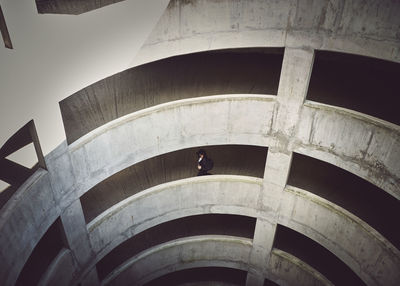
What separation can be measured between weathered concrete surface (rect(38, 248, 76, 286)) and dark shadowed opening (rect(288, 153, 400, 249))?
9.31 meters

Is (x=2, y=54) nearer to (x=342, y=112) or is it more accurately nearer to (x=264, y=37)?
(x=264, y=37)

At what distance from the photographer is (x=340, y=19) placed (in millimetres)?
8656

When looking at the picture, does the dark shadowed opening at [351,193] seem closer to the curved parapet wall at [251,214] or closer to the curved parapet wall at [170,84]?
the curved parapet wall at [251,214]

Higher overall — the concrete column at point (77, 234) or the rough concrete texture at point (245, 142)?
the rough concrete texture at point (245, 142)

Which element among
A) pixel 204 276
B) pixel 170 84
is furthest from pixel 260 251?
pixel 170 84

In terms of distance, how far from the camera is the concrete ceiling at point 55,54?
690 cm

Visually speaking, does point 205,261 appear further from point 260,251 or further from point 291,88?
point 291,88

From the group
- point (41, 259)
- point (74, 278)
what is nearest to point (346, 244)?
point (74, 278)

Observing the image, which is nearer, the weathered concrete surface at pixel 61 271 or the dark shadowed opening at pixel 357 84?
the weathered concrete surface at pixel 61 271

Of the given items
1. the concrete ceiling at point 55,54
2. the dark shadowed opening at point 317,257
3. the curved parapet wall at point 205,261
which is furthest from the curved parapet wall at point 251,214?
the concrete ceiling at point 55,54

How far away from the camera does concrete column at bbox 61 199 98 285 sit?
10352mm

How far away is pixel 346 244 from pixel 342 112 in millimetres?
5411

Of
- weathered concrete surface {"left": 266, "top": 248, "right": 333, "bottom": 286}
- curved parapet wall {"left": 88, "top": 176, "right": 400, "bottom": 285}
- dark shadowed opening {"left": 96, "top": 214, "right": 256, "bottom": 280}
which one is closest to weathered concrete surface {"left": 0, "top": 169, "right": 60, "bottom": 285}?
curved parapet wall {"left": 88, "top": 176, "right": 400, "bottom": 285}

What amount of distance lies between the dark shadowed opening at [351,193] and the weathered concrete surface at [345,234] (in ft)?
2.86
